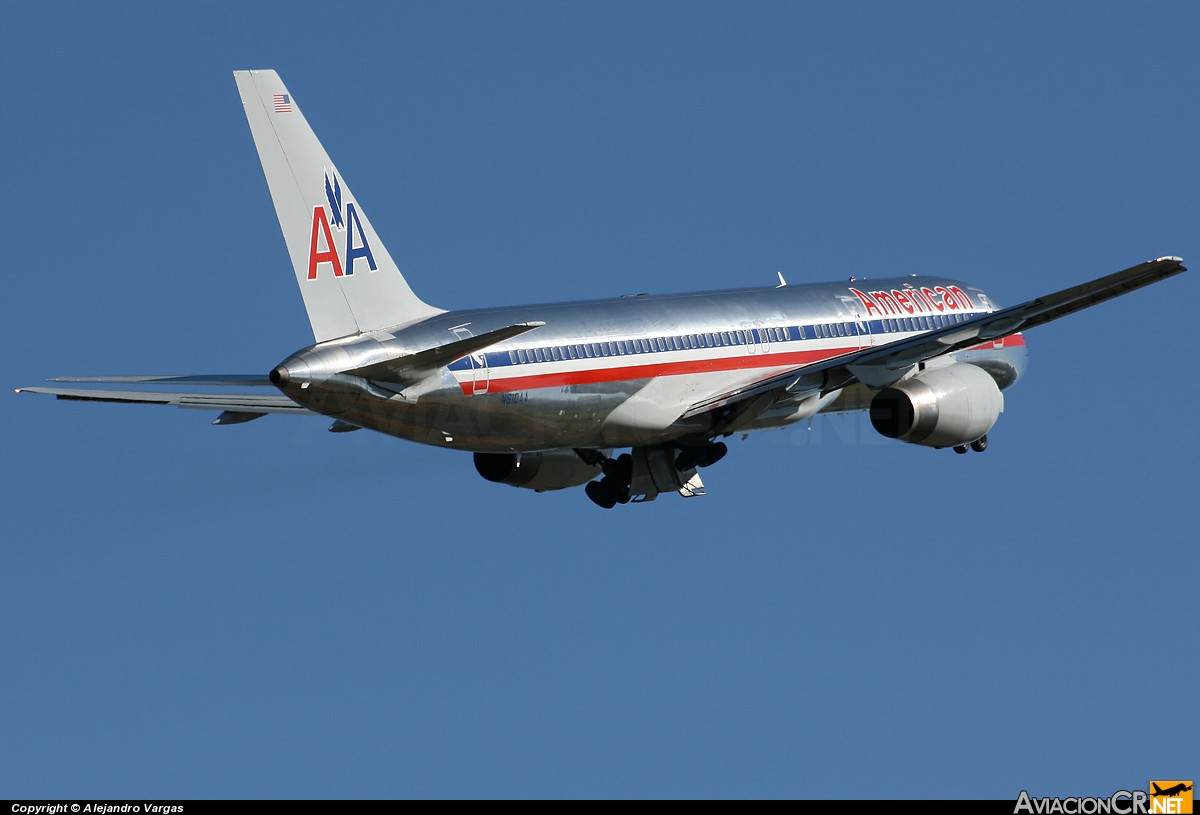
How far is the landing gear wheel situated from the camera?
5406 centimetres

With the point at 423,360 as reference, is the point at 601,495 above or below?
above

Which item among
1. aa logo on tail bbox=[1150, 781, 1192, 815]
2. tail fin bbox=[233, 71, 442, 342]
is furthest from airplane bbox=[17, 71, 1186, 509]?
aa logo on tail bbox=[1150, 781, 1192, 815]

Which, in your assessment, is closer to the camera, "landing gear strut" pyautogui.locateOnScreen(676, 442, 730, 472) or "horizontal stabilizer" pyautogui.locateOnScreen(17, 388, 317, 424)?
"horizontal stabilizer" pyautogui.locateOnScreen(17, 388, 317, 424)

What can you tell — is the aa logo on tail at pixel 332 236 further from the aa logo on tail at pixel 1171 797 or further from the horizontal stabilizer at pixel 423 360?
the aa logo on tail at pixel 1171 797

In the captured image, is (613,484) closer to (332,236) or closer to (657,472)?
(657,472)

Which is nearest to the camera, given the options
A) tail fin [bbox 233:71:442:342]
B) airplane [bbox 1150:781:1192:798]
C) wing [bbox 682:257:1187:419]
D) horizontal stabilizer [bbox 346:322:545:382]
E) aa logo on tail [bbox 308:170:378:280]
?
airplane [bbox 1150:781:1192:798]

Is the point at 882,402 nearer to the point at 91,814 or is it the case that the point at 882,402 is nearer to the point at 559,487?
the point at 559,487

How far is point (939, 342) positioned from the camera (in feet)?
160

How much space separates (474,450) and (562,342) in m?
3.05

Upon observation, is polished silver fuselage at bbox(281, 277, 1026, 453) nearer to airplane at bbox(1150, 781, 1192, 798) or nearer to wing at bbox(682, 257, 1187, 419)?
wing at bbox(682, 257, 1187, 419)

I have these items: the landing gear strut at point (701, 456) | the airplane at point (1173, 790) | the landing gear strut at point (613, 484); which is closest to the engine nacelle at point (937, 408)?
the landing gear strut at point (701, 456)

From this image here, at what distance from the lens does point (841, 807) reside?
125 feet

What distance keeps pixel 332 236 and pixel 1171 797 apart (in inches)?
779

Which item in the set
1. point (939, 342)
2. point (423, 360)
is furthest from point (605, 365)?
point (939, 342)
